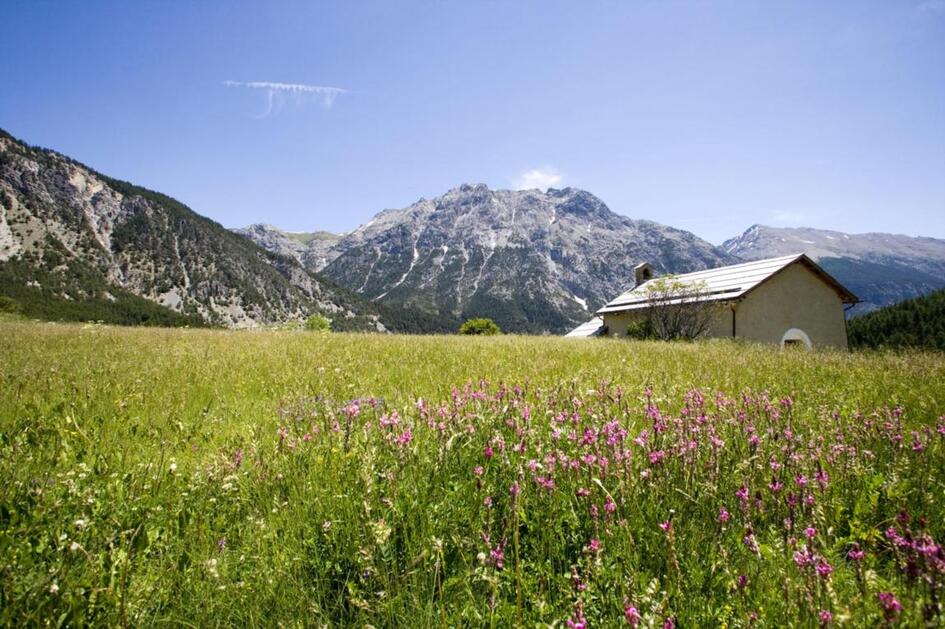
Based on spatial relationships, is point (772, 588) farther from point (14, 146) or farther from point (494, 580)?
point (14, 146)

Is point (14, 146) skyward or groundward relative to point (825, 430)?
skyward

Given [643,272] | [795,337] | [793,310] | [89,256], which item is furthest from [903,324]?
[89,256]

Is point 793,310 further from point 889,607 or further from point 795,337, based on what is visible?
point 889,607

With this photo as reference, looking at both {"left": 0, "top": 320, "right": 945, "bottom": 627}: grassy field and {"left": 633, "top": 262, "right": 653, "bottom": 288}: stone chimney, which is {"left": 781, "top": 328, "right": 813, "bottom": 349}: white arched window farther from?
{"left": 0, "top": 320, "right": 945, "bottom": 627}: grassy field

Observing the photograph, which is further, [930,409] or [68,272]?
[68,272]

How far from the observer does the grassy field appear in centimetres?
173

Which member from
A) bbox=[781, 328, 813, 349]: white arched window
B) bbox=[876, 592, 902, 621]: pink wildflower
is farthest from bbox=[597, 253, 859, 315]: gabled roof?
bbox=[876, 592, 902, 621]: pink wildflower

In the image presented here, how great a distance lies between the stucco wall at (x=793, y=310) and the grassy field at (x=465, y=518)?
26.7 m

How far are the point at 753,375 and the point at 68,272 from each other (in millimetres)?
229876

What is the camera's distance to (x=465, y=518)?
238cm

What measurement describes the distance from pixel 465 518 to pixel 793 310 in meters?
34.1

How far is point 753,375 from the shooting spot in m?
7.73

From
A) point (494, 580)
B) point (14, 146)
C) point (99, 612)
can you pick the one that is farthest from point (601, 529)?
point (14, 146)

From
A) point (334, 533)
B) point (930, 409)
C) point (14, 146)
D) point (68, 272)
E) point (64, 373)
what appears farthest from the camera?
point (14, 146)
